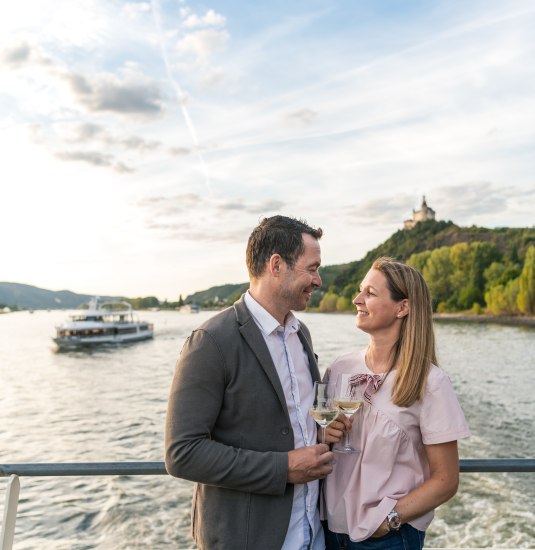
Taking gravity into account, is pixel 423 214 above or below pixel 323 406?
above

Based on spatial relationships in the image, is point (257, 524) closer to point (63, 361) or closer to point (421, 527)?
point (421, 527)

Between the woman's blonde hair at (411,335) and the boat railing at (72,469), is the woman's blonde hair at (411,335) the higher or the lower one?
the higher one

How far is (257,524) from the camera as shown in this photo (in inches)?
91.2

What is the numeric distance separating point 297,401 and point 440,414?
0.56m

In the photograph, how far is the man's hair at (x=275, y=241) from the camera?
2510 millimetres

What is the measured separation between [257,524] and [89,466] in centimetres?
78

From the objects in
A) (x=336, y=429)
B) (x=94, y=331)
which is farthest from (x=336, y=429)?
(x=94, y=331)

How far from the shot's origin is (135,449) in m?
21.7

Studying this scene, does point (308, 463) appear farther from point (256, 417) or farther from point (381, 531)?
point (381, 531)

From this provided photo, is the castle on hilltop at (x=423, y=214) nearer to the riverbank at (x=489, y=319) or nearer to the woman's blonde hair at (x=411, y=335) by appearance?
the riverbank at (x=489, y=319)

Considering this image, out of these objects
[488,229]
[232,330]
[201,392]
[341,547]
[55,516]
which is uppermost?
[488,229]

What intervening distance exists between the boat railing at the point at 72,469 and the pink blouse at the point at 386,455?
0.36m

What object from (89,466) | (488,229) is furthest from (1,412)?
(488,229)

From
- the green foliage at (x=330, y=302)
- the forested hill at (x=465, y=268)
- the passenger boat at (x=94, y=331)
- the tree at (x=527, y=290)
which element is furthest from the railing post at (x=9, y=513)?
the green foliage at (x=330, y=302)
